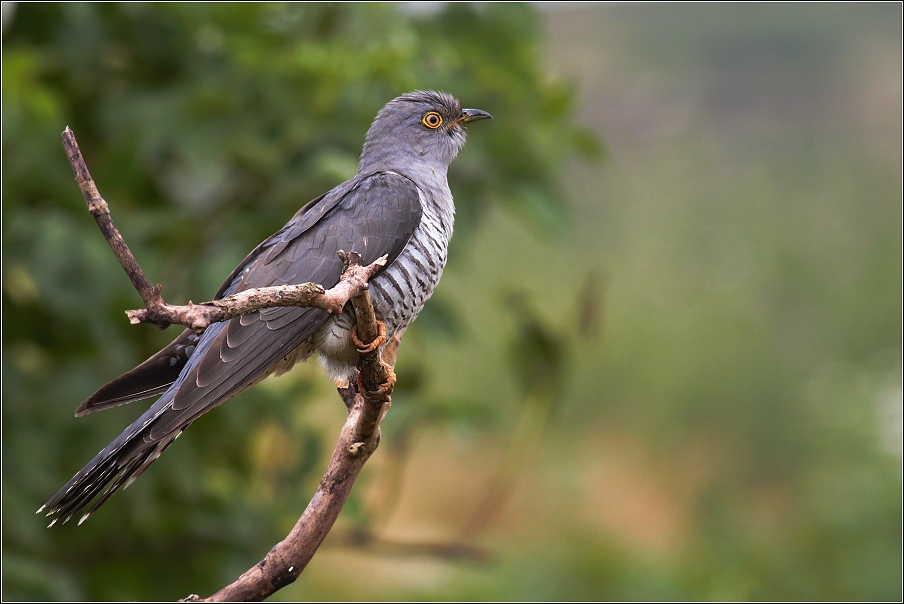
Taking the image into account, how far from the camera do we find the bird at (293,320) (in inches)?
64.8

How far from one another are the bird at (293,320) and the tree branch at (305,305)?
189mm

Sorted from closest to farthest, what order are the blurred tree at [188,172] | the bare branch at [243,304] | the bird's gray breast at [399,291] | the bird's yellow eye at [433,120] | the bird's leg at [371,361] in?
the bare branch at [243,304] < the bird's leg at [371,361] < the bird's gray breast at [399,291] < the blurred tree at [188,172] < the bird's yellow eye at [433,120]

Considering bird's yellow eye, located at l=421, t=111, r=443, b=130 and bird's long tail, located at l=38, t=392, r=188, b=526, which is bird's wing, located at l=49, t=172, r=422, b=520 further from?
bird's yellow eye, located at l=421, t=111, r=443, b=130

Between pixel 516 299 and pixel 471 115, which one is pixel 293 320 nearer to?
pixel 471 115

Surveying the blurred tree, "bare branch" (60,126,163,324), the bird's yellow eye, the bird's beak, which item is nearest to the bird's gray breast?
the blurred tree

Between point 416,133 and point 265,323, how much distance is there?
0.91m

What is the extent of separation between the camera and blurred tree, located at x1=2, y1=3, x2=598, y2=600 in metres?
2.45

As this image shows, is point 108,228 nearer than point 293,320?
Yes

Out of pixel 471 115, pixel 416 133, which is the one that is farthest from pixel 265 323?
pixel 471 115

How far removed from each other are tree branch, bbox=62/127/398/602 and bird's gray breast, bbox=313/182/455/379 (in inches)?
5.2

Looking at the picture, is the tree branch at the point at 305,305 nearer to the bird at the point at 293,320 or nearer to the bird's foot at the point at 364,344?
the bird's foot at the point at 364,344

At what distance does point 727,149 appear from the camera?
630cm

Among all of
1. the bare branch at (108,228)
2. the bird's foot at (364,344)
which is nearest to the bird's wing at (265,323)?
the bird's foot at (364,344)

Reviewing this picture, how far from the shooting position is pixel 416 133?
8.31ft
